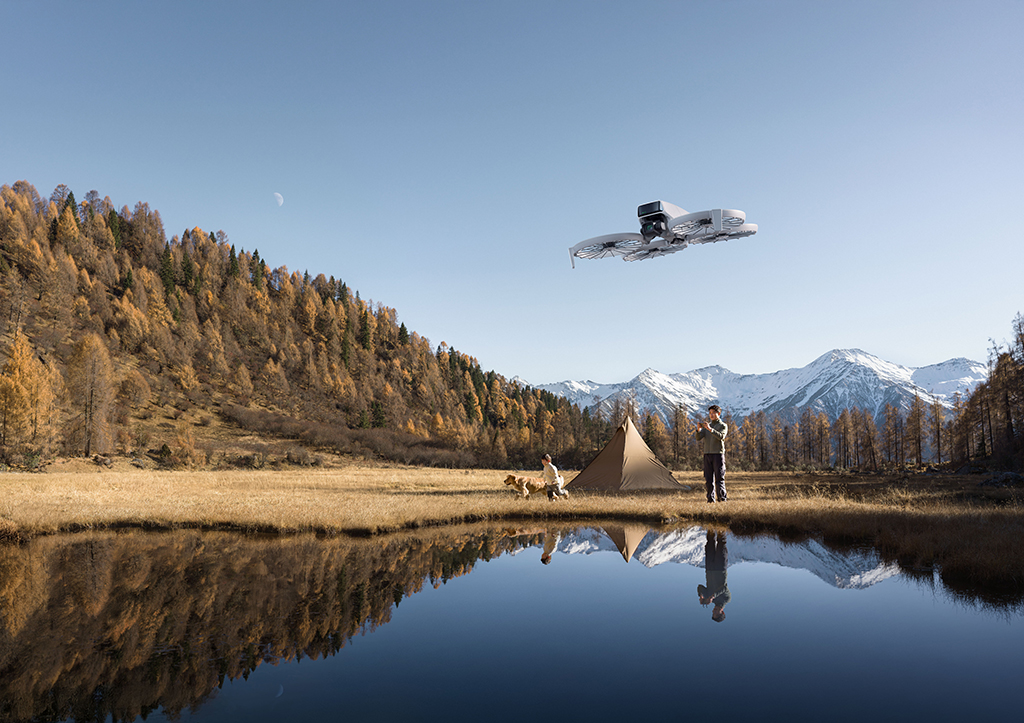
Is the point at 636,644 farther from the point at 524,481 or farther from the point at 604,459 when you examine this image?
the point at 604,459

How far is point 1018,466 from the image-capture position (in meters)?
45.0

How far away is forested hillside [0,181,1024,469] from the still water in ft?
140

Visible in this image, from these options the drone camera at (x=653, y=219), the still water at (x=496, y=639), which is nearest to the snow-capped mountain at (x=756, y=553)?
the still water at (x=496, y=639)

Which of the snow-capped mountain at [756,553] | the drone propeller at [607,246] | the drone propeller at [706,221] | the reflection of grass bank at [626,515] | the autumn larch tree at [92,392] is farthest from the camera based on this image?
the autumn larch tree at [92,392]

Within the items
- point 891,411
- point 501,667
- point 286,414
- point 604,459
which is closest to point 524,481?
point 604,459

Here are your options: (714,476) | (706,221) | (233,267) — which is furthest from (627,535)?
(233,267)

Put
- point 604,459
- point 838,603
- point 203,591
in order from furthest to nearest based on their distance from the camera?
1. point 604,459
2. point 203,591
3. point 838,603

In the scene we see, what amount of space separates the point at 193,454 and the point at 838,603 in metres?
58.9

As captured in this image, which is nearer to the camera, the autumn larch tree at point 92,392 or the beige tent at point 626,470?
the beige tent at point 626,470

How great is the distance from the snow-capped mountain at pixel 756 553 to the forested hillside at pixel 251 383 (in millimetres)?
44295

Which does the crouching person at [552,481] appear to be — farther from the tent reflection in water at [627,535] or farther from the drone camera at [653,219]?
the drone camera at [653,219]

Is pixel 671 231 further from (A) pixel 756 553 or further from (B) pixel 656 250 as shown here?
(A) pixel 756 553

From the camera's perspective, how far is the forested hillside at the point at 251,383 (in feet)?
196

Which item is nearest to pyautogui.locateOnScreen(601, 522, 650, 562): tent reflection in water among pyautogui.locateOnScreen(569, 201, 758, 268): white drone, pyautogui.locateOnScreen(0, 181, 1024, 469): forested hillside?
pyautogui.locateOnScreen(569, 201, 758, 268): white drone
